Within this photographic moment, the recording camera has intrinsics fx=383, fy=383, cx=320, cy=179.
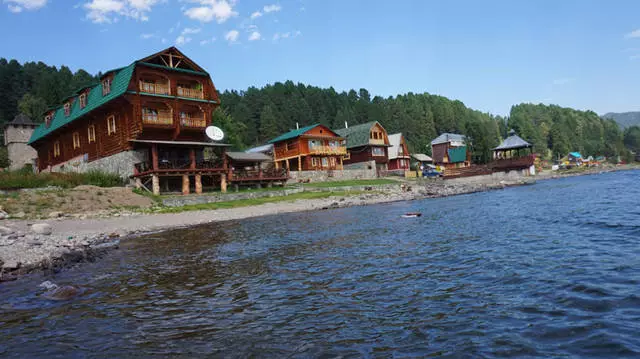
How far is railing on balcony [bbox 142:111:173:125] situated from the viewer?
3524cm

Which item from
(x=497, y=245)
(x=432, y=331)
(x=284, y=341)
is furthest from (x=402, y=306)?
(x=497, y=245)

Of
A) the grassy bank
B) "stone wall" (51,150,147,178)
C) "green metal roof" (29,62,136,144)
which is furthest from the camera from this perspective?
"stone wall" (51,150,147,178)

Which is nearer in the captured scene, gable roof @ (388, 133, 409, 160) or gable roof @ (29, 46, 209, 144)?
gable roof @ (29, 46, 209, 144)

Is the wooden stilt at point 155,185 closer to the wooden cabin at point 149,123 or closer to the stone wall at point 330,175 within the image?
the wooden cabin at point 149,123

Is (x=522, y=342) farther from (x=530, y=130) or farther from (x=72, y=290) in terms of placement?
(x=530, y=130)

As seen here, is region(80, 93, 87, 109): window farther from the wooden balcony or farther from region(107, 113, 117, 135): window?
the wooden balcony

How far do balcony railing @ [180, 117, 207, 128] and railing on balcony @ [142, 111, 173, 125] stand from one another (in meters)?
1.45

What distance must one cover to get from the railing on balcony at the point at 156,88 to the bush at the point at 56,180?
8.54m

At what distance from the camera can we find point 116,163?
1454 inches

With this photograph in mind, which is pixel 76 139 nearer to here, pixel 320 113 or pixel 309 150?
pixel 309 150

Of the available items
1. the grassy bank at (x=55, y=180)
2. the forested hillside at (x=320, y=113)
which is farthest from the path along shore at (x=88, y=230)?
the forested hillside at (x=320, y=113)

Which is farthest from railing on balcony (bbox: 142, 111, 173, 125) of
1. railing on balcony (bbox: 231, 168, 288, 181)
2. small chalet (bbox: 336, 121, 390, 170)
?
small chalet (bbox: 336, 121, 390, 170)

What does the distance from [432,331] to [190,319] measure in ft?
14.3

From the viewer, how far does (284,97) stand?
116625 millimetres
